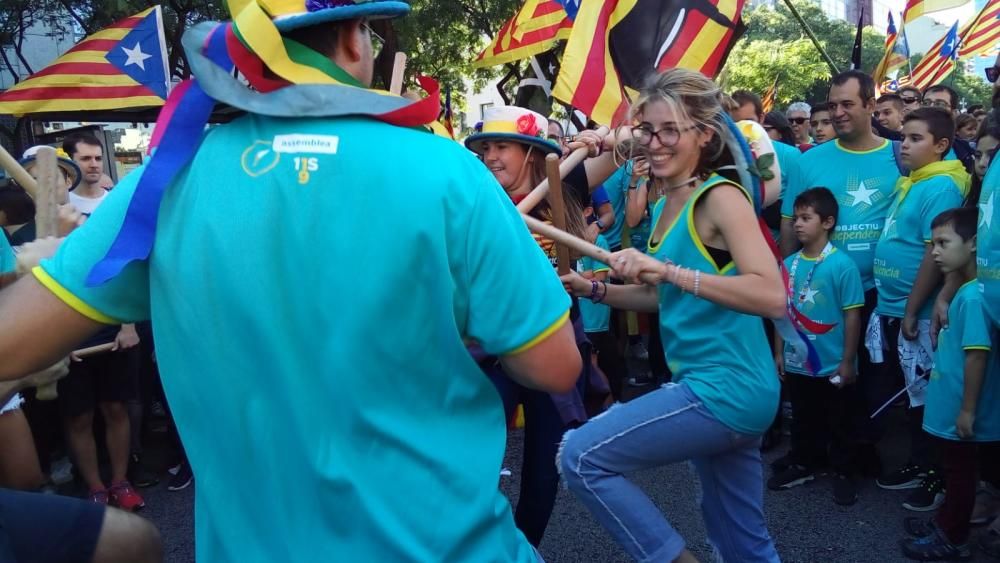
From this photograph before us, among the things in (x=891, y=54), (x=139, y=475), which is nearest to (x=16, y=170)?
(x=139, y=475)

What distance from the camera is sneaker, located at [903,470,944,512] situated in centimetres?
407

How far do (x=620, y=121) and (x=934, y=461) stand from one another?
8.02 ft

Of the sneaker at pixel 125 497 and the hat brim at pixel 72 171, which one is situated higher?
the hat brim at pixel 72 171

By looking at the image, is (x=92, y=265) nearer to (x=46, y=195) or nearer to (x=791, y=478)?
(x=46, y=195)

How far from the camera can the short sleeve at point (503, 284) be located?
130 centimetres

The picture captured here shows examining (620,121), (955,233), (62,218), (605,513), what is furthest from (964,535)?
(62,218)

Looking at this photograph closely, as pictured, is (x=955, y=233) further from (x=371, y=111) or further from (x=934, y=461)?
(x=371, y=111)

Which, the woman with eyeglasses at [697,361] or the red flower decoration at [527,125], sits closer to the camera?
the woman with eyeglasses at [697,361]

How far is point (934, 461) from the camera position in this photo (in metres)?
4.16

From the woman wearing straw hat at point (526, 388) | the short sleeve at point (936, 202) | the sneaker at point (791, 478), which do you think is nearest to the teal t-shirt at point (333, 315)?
the woman wearing straw hat at point (526, 388)

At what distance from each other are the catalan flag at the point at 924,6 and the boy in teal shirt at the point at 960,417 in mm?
6855

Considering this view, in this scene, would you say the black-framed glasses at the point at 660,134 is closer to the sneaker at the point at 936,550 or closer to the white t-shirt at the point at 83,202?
the sneaker at the point at 936,550

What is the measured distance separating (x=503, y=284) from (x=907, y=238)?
3832 mm

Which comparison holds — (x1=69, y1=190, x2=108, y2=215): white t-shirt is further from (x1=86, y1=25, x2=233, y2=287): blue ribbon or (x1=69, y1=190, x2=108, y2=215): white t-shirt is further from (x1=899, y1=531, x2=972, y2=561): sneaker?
(x1=899, y1=531, x2=972, y2=561): sneaker
